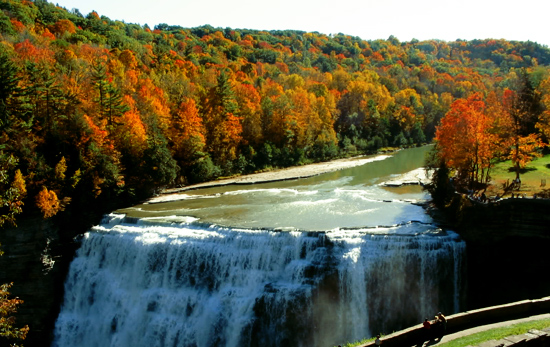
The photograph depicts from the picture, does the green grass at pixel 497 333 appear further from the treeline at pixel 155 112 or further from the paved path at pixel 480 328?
the treeline at pixel 155 112

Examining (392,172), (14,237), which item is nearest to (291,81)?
(392,172)

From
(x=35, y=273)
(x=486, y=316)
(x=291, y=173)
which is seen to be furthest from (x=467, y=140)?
(x=35, y=273)

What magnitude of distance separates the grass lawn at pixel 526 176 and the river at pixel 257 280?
22.5 feet

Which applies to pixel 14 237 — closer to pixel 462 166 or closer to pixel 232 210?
pixel 232 210

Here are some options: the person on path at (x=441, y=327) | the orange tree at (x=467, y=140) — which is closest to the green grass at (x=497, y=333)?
the person on path at (x=441, y=327)

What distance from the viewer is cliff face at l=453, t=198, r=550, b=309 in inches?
893

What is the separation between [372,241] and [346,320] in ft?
14.4

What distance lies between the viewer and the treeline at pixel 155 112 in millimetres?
32406

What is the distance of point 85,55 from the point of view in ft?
175

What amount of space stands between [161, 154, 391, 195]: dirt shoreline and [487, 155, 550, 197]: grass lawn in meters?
19.9

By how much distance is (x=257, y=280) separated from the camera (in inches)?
937

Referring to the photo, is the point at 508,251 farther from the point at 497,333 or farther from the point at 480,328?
the point at 497,333

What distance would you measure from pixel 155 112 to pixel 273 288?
2843cm

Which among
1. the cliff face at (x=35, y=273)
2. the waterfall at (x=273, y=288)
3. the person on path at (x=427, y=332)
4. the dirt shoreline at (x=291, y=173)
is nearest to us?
the person on path at (x=427, y=332)
